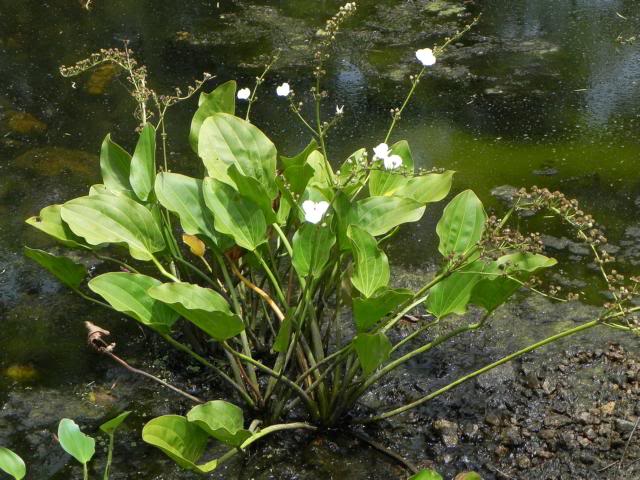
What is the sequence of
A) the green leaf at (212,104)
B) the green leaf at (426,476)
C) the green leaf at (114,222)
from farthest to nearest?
the green leaf at (212,104) → the green leaf at (114,222) → the green leaf at (426,476)

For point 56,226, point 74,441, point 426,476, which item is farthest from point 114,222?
point 426,476

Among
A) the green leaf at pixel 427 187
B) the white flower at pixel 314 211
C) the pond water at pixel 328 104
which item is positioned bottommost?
the pond water at pixel 328 104

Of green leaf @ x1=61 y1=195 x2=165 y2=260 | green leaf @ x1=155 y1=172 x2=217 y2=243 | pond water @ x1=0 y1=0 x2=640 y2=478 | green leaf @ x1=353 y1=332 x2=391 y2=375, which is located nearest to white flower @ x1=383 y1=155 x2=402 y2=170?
green leaf @ x1=353 y1=332 x2=391 y2=375

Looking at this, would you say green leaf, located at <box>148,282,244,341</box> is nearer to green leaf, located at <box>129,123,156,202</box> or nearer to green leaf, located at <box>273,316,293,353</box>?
green leaf, located at <box>273,316,293,353</box>

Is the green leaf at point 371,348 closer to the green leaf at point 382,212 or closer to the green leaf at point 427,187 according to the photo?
the green leaf at point 382,212

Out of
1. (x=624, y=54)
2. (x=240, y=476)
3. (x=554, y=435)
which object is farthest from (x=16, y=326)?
(x=624, y=54)

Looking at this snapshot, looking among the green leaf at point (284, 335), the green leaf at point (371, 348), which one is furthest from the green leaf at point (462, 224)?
the green leaf at point (284, 335)

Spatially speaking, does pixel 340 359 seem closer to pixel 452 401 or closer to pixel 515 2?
pixel 452 401
